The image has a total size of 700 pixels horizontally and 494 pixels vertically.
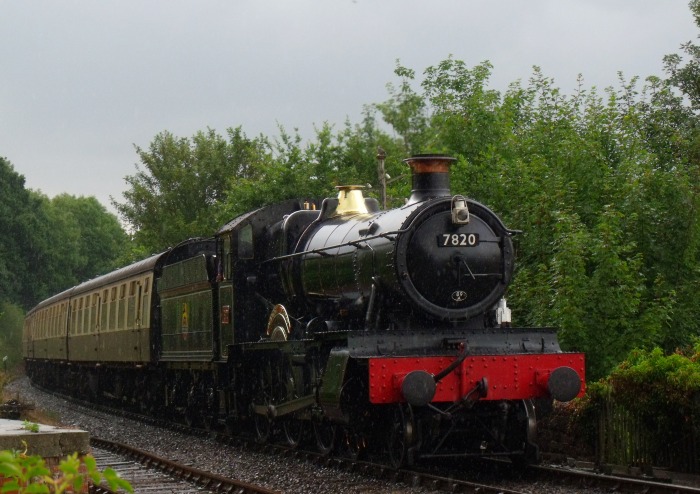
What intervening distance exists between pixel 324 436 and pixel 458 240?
360 cm

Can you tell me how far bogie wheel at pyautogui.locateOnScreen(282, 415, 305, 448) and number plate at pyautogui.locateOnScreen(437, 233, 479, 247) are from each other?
3927mm

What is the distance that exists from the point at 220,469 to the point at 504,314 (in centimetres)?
386

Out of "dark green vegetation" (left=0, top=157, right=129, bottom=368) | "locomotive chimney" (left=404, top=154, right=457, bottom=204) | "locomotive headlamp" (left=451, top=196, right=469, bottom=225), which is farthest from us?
"dark green vegetation" (left=0, top=157, right=129, bottom=368)

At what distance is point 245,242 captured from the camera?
14.9m

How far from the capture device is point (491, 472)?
Answer: 1162cm

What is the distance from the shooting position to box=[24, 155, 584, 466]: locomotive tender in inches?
422

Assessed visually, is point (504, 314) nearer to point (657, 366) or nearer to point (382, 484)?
point (657, 366)

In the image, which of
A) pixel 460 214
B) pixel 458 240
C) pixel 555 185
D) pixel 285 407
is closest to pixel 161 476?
pixel 285 407

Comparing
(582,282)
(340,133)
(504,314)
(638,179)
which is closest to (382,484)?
(504,314)

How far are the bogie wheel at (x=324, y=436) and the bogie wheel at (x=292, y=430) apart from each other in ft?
1.29

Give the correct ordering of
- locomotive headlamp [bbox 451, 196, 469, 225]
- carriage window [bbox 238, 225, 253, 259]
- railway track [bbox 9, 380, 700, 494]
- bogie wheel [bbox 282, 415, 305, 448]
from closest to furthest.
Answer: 1. railway track [bbox 9, 380, 700, 494]
2. locomotive headlamp [bbox 451, 196, 469, 225]
3. bogie wheel [bbox 282, 415, 305, 448]
4. carriage window [bbox 238, 225, 253, 259]

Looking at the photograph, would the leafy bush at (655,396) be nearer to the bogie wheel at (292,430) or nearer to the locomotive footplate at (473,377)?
the locomotive footplate at (473,377)

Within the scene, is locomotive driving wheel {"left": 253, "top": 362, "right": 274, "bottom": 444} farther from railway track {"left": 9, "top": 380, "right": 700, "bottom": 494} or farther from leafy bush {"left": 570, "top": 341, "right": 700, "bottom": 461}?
leafy bush {"left": 570, "top": 341, "right": 700, "bottom": 461}

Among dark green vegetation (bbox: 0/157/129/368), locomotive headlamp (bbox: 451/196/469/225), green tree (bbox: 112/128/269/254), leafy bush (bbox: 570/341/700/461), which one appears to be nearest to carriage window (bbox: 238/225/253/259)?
locomotive headlamp (bbox: 451/196/469/225)
